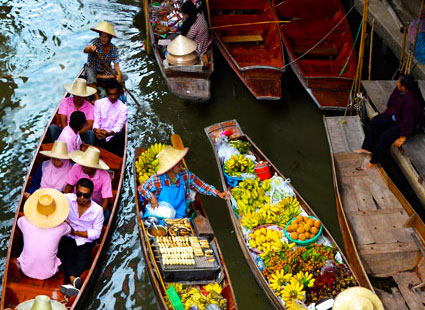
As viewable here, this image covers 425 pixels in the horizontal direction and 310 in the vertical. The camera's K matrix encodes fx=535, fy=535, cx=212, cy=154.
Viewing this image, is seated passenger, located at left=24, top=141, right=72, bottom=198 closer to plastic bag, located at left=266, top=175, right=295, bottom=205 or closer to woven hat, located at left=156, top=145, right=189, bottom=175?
woven hat, located at left=156, top=145, right=189, bottom=175

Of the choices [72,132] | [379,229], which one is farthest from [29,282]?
[379,229]

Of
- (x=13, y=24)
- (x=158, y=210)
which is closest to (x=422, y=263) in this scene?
(x=158, y=210)

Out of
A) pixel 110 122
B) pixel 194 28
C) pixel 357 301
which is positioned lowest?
pixel 110 122

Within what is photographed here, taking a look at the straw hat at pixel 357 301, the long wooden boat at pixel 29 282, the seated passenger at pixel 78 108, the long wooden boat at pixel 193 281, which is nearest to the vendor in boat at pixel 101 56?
the seated passenger at pixel 78 108

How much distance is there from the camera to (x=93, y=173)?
656cm

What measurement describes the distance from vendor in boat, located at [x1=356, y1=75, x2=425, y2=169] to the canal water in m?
0.93

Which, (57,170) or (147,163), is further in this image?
(147,163)

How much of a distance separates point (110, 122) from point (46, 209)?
247cm

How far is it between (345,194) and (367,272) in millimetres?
1373

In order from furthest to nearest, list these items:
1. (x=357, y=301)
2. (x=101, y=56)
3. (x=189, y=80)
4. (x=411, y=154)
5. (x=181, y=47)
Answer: (x=189, y=80) → (x=181, y=47) → (x=101, y=56) → (x=411, y=154) → (x=357, y=301)

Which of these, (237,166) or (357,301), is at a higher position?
(357,301)

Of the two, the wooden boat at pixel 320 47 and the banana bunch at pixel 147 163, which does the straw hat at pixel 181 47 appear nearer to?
the wooden boat at pixel 320 47

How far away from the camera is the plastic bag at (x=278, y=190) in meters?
6.95

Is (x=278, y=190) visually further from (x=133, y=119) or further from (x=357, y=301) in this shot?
(x=133, y=119)
